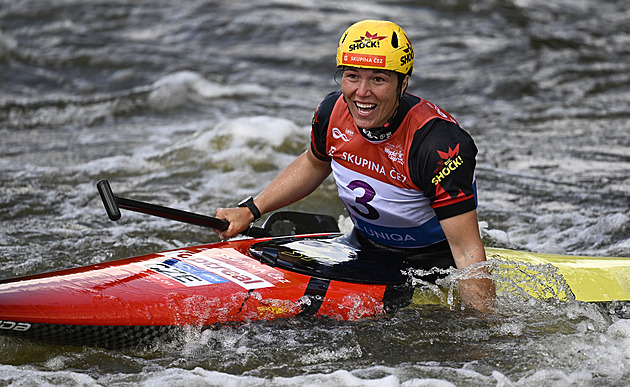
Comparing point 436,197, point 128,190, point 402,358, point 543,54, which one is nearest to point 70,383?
point 402,358

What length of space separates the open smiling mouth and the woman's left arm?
542 millimetres

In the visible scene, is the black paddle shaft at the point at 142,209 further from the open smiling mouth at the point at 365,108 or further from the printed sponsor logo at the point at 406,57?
the printed sponsor logo at the point at 406,57

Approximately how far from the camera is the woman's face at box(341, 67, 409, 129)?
3029 millimetres

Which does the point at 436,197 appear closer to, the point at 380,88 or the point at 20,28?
the point at 380,88

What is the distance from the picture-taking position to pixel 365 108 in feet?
10.0

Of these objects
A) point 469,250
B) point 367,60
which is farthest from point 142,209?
point 469,250

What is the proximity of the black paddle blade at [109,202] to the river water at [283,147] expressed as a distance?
577 millimetres

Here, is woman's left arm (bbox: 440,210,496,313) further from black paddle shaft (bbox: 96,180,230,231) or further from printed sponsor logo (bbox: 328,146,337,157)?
black paddle shaft (bbox: 96,180,230,231)

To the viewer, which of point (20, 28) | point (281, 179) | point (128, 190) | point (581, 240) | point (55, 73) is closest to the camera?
point (281, 179)

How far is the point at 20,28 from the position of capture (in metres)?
13.0

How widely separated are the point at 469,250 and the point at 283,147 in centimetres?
439

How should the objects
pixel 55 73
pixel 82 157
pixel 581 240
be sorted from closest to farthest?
pixel 581 240, pixel 82 157, pixel 55 73

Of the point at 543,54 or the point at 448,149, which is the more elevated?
the point at 448,149

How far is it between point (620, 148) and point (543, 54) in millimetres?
4378
